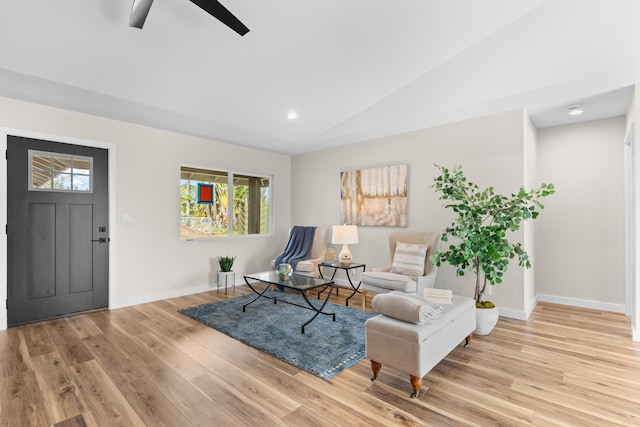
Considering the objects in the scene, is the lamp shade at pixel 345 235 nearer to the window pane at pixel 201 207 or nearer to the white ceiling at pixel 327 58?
the white ceiling at pixel 327 58

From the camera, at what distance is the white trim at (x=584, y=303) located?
407 cm

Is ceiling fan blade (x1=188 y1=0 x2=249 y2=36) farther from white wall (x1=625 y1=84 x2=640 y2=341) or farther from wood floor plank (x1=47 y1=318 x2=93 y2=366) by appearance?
white wall (x1=625 y1=84 x2=640 y2=341)

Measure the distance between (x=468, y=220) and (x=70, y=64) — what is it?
13.6ft

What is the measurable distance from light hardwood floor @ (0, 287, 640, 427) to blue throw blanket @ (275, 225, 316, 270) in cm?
228

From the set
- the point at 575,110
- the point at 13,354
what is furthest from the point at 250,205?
the point at 575,110

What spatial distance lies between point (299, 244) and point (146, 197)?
253 cm

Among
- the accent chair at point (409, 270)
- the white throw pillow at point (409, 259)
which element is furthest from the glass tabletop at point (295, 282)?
the white throw pillow at point (409, 259)

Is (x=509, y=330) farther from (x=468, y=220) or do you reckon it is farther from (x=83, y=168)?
(x=83, y=168)

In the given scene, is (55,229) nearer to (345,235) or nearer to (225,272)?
(225,272)

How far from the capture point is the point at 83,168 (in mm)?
3986

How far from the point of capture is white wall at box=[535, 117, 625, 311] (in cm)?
410

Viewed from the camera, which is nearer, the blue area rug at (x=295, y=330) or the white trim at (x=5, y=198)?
the blue area rug at (x=295, y=330)

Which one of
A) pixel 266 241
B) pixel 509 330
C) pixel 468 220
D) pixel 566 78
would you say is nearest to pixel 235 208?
pixel 266 241

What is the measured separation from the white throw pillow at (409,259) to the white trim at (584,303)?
2074 mm
